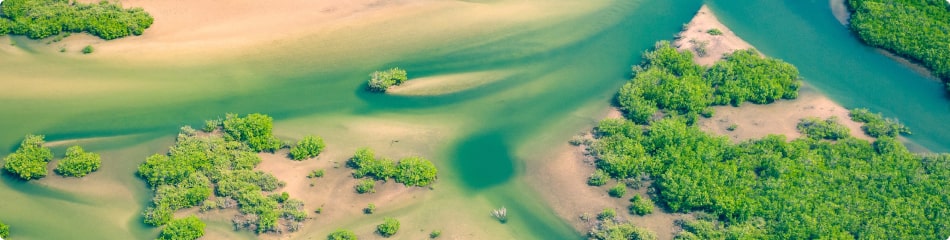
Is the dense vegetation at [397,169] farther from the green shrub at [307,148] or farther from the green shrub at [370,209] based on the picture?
the green shrub at [307,148]

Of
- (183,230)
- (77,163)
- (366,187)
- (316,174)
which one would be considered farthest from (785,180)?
(77,163)

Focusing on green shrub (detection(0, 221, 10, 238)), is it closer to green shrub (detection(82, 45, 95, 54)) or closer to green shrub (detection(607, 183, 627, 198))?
green shrub (detection(82, 45, 95, 54))

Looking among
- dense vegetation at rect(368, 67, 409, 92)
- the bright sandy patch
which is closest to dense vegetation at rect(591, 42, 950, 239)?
the bright sandy patch

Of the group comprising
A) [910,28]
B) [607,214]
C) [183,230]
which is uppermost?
[910,28]

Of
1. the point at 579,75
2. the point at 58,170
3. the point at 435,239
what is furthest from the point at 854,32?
the point at 58,170

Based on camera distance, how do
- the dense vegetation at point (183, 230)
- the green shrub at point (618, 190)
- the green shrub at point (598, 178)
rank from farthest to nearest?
the green shrub at point (598, 178), the green shrub at point (618, 190), the dense vegetation at point (183, 230)

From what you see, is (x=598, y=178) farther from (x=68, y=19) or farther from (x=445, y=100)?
(x=68, y=19)

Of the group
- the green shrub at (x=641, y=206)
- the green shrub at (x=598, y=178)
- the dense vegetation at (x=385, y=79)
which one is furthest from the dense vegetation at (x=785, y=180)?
the dense vegetation at (x=385, y=79)

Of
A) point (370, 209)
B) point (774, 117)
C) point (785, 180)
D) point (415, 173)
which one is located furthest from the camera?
point (774, 117)
